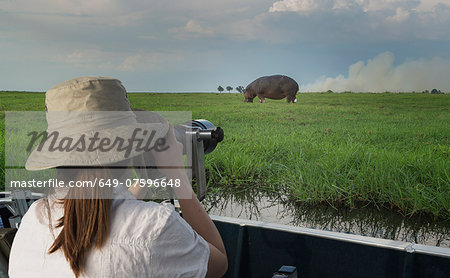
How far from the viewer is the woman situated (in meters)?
0.88

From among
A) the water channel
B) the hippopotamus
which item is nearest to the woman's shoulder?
the water channel

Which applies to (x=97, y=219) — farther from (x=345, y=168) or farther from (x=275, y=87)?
(x=275, y=87)

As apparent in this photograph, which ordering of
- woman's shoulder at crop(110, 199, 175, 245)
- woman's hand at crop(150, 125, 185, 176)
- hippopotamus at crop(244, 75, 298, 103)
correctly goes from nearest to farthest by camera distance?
1. woman's shoulder at crop(110, 199, 175, 245)
2. woman's hand at crop(150, 125, 185, 176)
3. hippopotamus at crop(244, 75, 298, 103)

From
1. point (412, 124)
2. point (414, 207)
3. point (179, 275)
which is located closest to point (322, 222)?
point (414, 207)

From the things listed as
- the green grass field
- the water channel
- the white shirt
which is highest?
the white shirt

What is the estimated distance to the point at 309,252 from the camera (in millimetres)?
1683

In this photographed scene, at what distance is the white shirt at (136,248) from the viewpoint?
0.87 m

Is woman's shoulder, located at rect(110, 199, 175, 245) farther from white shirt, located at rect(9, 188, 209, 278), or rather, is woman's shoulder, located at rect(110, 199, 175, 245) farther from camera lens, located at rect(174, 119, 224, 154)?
camera lens, located at rect(174, 119, 224, 154)

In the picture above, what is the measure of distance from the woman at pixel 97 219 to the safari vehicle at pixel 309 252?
17.0 inches

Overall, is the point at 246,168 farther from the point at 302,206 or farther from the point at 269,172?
the point at 302,206

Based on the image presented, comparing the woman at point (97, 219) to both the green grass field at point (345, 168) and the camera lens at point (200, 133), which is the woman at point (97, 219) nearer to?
the camera lens at point (200, 133)

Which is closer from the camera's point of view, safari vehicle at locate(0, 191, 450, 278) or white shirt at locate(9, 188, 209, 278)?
white shirt at locate(9, 188, 209, 278)

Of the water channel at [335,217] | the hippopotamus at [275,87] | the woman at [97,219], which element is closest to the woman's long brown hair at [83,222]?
the woman at [97,219]

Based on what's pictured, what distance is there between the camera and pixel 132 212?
0.89 meters
